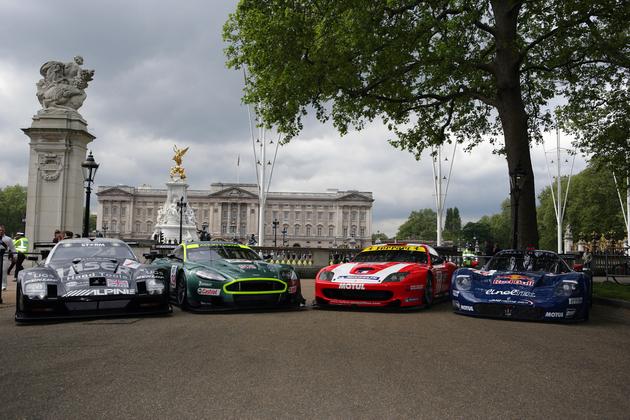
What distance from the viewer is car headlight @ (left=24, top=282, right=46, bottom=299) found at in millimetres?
8523

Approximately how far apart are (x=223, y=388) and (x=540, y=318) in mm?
6505

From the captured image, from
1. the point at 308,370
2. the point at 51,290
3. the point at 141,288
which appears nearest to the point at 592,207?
the point at 141,288

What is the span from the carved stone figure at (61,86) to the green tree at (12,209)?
92.8m

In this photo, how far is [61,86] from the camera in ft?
88.0

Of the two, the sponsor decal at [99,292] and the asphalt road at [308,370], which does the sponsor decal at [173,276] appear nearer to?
the sponsor decal at [99,292]

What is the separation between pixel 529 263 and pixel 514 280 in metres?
1.06

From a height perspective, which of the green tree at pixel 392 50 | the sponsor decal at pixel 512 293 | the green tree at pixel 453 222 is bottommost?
the sponsor decal at pixel 512 293

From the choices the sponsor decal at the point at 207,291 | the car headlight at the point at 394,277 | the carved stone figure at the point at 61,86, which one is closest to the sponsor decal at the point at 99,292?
the sponsor decal at the point at 207,291

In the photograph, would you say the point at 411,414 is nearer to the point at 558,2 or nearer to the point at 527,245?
the point at 527,245

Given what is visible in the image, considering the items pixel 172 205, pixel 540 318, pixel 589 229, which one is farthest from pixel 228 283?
pixel 589 229

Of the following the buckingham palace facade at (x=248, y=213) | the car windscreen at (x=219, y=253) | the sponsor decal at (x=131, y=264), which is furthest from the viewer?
the buckingham palace facade at (x=248, y=213)

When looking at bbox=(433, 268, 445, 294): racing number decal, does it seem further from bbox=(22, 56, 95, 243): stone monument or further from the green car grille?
bbox=(22, 56, 95, 243): stone monument

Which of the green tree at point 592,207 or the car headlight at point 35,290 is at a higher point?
the green tree at point 592,207

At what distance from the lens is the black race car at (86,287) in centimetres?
859
